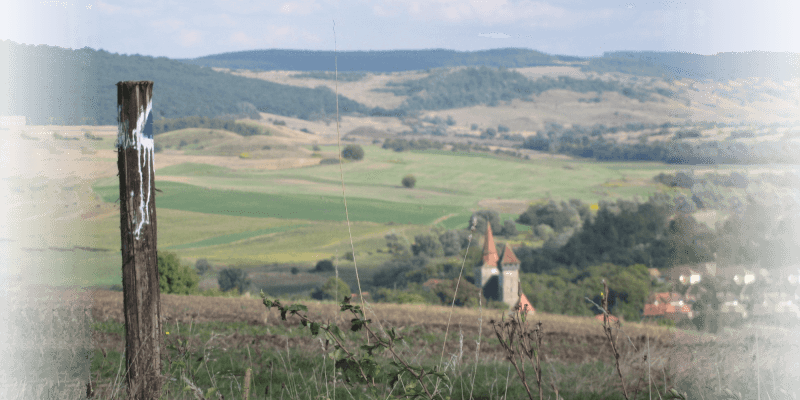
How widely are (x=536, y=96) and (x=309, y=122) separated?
1756 inches

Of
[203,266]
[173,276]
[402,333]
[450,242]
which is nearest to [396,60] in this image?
[450,242]

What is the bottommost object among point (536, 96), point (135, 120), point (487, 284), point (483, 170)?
point (487, 284)

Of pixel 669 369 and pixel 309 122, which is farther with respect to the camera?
pixel 309 122

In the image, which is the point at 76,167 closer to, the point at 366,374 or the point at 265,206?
the point at 265,206

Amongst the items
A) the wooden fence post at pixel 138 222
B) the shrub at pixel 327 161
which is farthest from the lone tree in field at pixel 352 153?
the wooden fence post at pixel 138 222

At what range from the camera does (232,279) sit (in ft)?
186

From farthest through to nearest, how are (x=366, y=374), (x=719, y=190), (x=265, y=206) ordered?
1. (x=265, y=206)
2. (x=719, y=190)
3. (x=366, y=374)

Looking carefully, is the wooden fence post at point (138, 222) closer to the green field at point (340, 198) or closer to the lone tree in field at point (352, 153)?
the green field at point (340, 198)

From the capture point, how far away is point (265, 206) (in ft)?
250

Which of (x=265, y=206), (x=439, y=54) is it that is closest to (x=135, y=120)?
(x=265, y=206)

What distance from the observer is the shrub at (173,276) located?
79.7 feet

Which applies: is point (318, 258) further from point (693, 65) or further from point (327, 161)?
point (693, 65)

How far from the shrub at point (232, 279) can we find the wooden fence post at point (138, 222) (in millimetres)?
54945

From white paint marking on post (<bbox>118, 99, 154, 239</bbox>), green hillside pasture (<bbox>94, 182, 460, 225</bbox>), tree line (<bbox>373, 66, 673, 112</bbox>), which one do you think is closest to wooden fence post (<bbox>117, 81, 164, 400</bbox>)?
white paint marking on post (<bbox>118, 99, 154, 239</bbox>)
